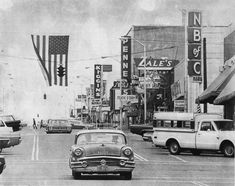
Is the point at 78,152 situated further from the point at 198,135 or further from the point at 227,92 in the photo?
the point at 227,92

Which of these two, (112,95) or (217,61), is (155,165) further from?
(112,95)

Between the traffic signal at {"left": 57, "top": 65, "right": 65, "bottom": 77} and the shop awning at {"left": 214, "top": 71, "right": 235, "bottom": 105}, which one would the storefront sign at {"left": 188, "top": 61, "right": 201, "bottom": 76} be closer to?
the shop awning at {"left": 214, "top": 71, "right": 235, "bottom": 105}

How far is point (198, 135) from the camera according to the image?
1184 inches

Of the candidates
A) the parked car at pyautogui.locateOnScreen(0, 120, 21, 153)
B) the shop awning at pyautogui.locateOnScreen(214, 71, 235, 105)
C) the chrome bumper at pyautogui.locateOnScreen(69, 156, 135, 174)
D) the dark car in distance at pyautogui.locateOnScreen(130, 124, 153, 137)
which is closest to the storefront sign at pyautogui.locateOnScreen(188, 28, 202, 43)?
the dark car in distance at pyautogui.locateOnScreen(130, 124, 153, 137)

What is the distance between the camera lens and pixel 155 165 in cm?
2431

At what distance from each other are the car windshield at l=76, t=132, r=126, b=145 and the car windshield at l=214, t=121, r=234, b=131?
11.8m

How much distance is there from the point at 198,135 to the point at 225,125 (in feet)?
4.28

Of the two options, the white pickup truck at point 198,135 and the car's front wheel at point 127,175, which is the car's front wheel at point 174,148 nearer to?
the white pickup truck at point 198,135

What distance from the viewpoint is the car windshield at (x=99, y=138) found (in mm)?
18625

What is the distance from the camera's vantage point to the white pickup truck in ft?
96.1

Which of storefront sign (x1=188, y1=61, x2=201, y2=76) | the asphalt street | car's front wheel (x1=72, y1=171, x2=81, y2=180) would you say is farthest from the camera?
storefront sign (x1=188, y1=61, x2=201, y2=76)

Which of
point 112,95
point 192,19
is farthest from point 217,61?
point 112,95

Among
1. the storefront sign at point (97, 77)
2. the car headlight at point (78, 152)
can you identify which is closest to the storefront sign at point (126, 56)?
the storefront sign at point (97, 77)

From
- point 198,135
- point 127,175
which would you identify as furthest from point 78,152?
point 198,135
